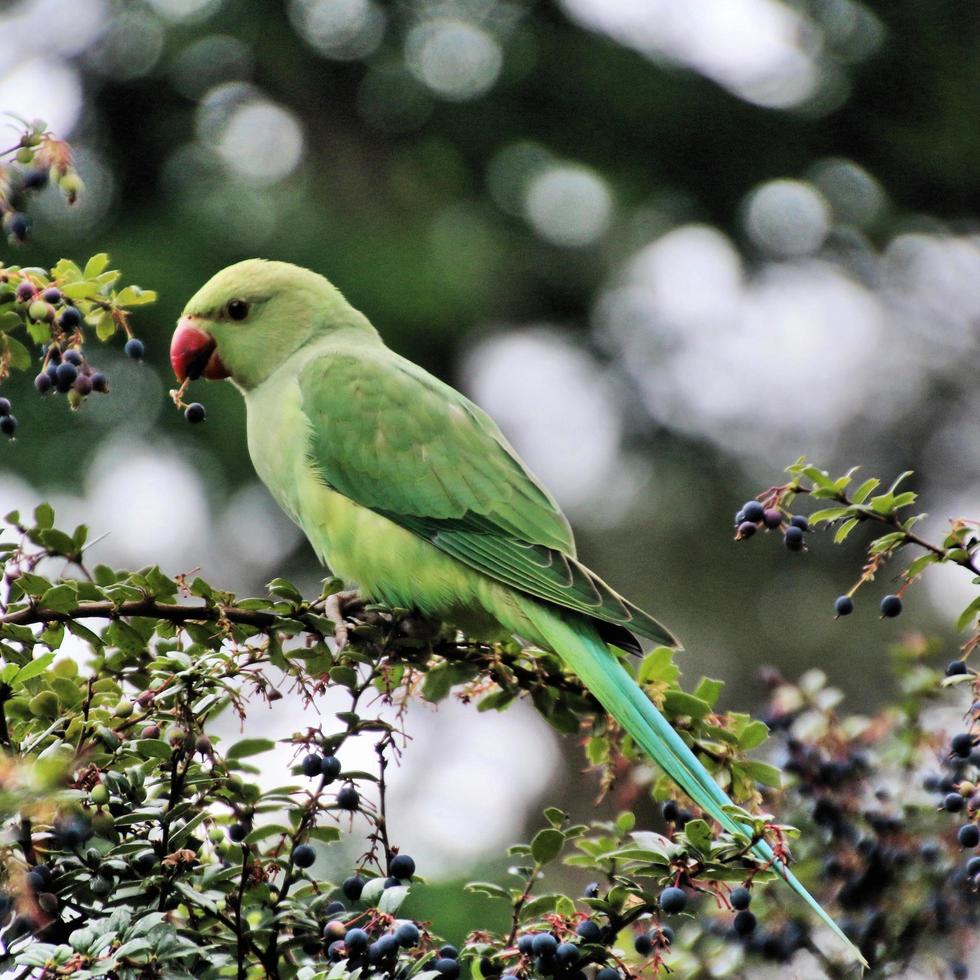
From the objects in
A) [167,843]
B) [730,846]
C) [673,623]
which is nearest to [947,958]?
[730,846]

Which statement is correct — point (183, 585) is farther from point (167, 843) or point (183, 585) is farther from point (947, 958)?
point (947, 958)

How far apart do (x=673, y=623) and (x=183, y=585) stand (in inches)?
216

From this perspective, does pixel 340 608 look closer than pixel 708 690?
No

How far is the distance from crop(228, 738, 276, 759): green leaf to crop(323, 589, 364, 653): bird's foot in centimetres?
18

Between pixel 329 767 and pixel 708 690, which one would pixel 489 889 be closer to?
pixel 329 767

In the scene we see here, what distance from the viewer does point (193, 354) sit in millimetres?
3238

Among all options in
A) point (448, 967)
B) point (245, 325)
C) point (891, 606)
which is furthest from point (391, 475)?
point (448, 967)

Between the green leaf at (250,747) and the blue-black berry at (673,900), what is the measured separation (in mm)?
656

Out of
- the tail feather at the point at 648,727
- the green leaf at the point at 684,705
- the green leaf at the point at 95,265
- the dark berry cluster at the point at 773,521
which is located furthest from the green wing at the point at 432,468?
the green leaf at the point at 95,265

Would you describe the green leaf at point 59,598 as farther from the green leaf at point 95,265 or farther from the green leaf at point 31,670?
the green leaf at point 95,265

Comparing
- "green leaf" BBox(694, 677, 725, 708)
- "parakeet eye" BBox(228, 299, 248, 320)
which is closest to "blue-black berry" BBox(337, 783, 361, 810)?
"green leaf" BBox(694, 677, 725, 708)

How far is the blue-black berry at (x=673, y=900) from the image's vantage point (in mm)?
1595

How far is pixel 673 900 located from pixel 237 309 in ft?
6.92

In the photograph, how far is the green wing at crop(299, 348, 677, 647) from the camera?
2.78 m
